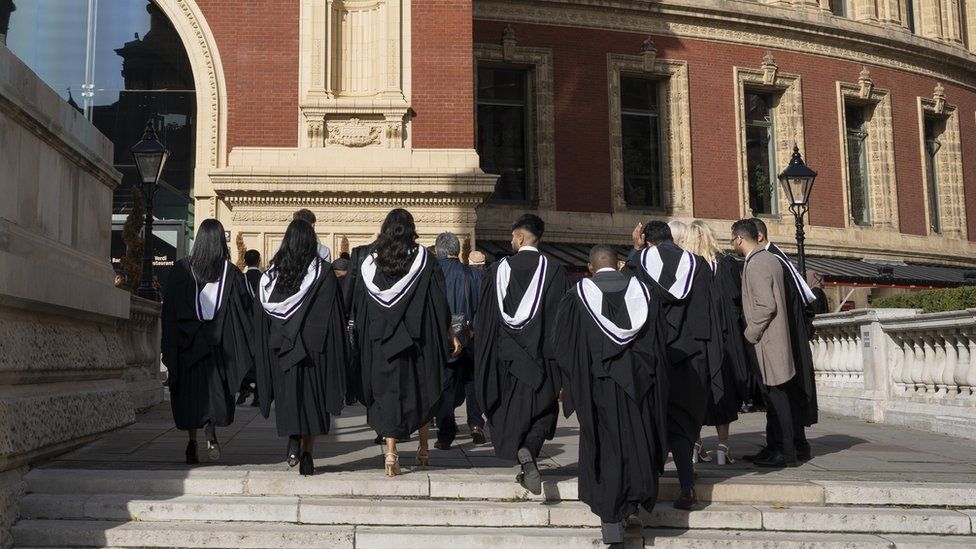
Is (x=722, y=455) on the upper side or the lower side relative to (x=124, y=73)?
lower

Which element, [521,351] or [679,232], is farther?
[679,232]

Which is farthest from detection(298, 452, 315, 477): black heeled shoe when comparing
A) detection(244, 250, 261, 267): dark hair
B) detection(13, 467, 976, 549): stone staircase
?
detection(244, 250, 261, 267): dark hair

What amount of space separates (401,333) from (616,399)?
1.79m

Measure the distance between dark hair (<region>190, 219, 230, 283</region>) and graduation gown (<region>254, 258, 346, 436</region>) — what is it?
0.58 meters

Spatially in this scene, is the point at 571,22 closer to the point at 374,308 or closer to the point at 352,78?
the point at 352,78

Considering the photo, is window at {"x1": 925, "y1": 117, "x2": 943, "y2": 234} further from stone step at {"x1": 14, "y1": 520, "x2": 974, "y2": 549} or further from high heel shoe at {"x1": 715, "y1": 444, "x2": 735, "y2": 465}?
stone step at {"x1": 14, "y1": 520, "x2": 974, "y2": 549}

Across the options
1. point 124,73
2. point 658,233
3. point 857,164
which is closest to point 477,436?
point 658,233

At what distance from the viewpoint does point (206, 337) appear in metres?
7.22

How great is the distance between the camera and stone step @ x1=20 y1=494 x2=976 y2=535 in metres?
5.78

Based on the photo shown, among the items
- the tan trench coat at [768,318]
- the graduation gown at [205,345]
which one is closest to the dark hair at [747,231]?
the tan trench coat at [768,318]

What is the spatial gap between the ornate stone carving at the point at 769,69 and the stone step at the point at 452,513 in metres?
20.8

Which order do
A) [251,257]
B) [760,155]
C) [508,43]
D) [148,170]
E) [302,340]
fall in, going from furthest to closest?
1. [760,155]
2. [508,43]
3. [148,170]
4. [251,257]
5. [302,340]

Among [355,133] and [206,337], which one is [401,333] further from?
[355,133]

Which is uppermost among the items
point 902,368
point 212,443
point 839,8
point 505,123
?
point 839,8
